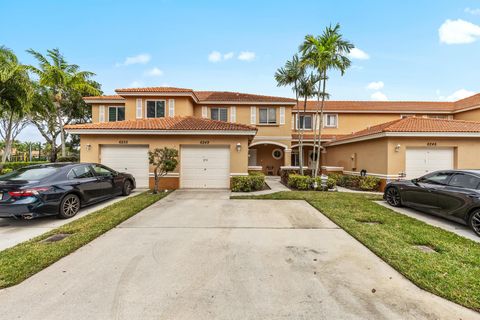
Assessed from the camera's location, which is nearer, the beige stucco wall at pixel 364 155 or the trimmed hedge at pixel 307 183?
the trimmed hedge at pixel 307 183

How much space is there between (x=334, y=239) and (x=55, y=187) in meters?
7.40

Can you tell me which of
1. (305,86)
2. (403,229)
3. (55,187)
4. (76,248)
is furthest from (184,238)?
(305,86)

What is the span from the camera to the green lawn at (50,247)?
3457 millimetres

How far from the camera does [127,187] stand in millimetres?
9977

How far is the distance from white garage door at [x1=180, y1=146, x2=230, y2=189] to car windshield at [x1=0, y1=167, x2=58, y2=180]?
19.2 ft

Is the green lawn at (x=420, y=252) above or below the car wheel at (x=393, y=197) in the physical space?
below

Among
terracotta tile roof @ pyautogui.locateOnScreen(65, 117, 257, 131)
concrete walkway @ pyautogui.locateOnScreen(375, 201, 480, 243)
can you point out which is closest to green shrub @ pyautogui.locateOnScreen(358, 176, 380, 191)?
concrete walkway @ pyautogui.locateOnScreen(375, 201, 480, 243)

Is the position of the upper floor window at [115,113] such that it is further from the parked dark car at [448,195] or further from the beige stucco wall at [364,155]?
the parked dark car at [448,195]

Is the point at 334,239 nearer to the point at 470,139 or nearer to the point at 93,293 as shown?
the point at 93,293

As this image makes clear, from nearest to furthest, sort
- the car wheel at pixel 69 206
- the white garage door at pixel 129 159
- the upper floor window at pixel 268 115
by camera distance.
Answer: the car wheel at pixel 69 206 < the white garage door at pixel 129 159 < the upper floor window at pixel 268 115

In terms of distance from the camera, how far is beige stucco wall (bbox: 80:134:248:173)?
38.3ft

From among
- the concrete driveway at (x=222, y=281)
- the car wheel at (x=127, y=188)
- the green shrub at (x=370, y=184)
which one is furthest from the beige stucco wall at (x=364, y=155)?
the car wheel at (x=127, y=188)

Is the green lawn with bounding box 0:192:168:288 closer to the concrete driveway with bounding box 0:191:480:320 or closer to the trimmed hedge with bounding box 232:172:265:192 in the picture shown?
the concrete driveway with bounding box 0:191:480:320

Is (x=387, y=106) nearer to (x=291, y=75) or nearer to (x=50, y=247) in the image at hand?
(x=291, y=75)
